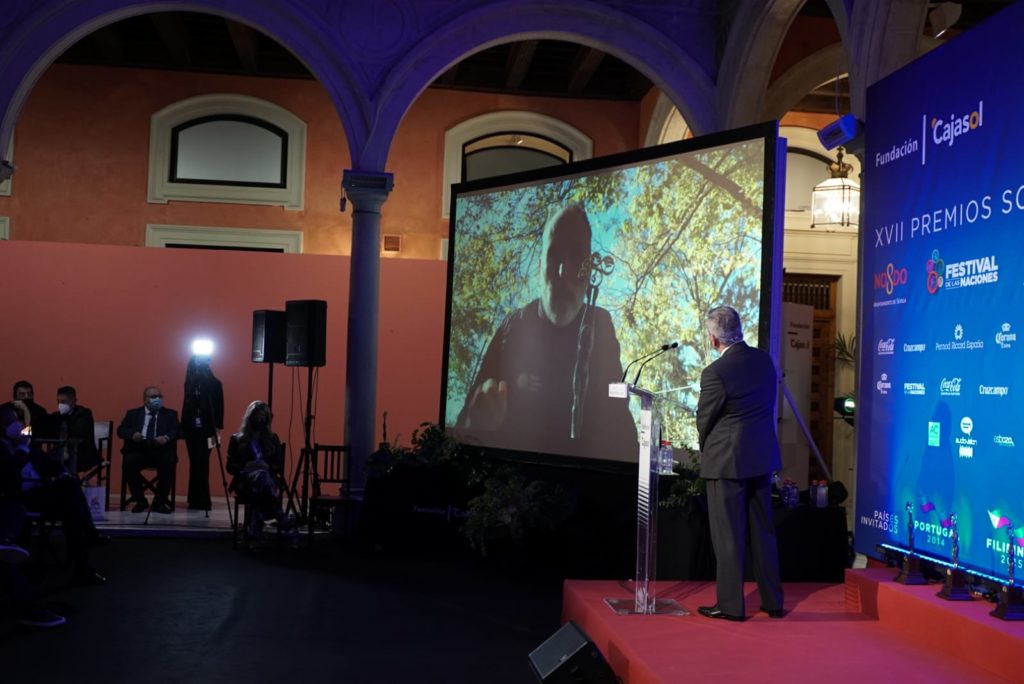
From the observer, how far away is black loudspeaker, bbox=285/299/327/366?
930 cm

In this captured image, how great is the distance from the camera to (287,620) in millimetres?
6109

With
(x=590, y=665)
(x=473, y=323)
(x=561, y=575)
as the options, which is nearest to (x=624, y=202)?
(x=473, y=323)

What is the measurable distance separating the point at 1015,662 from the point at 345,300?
9.28 m

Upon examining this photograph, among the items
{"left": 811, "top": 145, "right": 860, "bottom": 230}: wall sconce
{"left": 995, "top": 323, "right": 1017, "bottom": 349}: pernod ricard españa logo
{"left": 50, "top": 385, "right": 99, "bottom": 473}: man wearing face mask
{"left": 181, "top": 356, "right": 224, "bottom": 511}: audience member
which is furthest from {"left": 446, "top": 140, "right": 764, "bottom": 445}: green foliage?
{"left": 50, "top": 385, "right": 99, "bottom": 473}: man wearing face mask

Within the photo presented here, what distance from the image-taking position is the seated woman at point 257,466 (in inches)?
339

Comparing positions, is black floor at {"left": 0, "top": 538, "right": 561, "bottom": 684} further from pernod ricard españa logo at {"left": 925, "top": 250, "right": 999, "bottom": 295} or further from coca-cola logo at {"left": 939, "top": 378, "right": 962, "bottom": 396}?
pernod ricard españa logo at {"left": 925, "top": 250, "right": 999, "bottom": 295}

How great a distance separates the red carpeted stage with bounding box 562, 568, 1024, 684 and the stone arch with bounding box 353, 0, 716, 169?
17.6 feet

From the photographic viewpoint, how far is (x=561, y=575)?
303 inches

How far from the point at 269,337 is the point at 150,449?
2005 mm

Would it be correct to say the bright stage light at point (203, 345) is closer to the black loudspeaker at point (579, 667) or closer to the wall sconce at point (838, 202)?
the wall sconce at point (838, 202)

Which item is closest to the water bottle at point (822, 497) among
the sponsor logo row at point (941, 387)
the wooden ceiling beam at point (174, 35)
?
the sponsor logo row at point (941, 387)

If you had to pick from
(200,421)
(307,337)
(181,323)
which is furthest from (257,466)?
(181,323)

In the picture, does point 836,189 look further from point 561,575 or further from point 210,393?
point 210,393

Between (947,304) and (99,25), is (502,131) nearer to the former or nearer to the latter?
(99,25)
